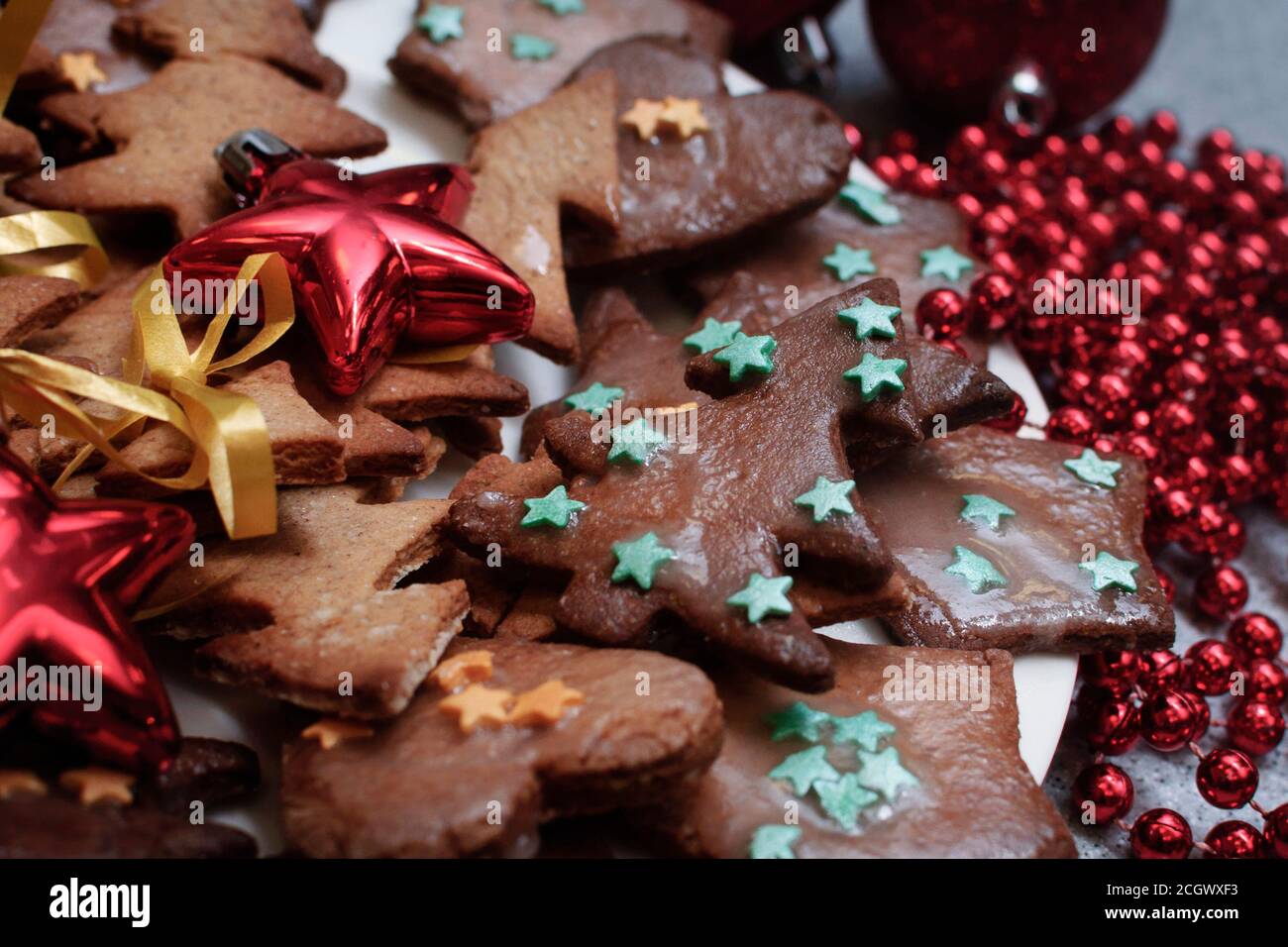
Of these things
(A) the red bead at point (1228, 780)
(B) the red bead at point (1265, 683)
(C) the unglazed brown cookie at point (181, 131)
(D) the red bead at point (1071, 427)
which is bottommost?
(A) the red bead at point (1228, 780)

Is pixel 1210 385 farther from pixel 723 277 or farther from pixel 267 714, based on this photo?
pixel 267 714

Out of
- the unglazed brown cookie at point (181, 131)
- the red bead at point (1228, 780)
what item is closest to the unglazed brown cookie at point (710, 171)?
the unglazed brown cookie at point (181, 131)

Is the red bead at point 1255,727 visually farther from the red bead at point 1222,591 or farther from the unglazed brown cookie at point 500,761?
the unglazed brown cookie at point 500,761

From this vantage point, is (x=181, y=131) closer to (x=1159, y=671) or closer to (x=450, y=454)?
(x=450, y=454)

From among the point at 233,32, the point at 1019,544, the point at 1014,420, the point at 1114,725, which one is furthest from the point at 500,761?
the point at 233,32

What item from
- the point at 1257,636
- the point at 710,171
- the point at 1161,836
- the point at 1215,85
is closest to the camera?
the point at 1161,836

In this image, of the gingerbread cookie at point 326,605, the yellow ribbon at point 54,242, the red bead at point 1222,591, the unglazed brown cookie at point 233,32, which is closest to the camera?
the gingerbread cookie at point 326,605

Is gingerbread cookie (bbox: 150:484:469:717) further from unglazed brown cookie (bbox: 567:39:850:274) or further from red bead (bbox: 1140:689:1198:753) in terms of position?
red bead (bbox: 1140:689:1198:753)
